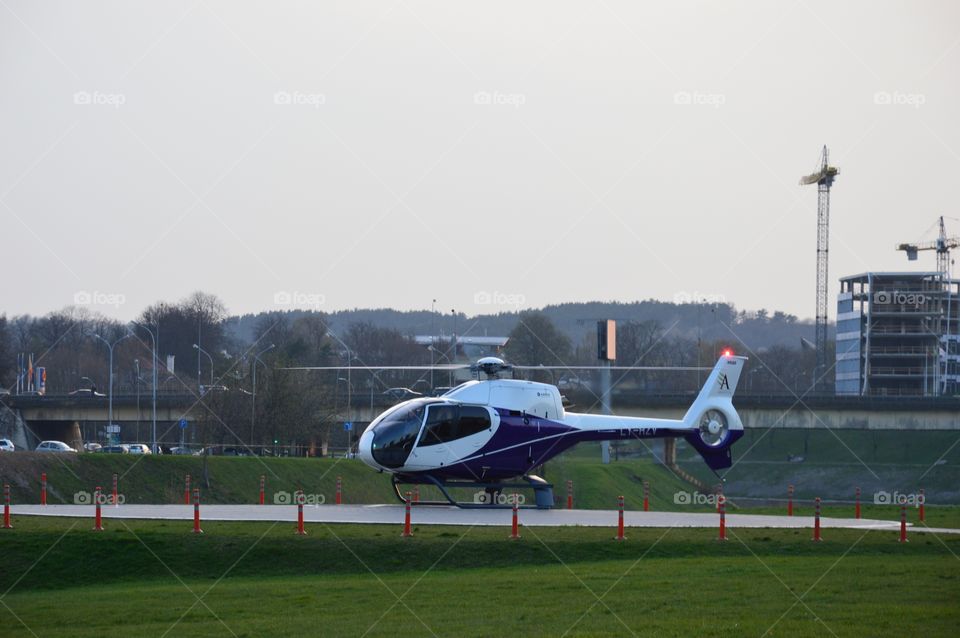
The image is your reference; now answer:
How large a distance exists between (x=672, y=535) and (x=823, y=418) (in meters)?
73.6

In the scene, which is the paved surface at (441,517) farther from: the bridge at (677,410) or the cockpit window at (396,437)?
the bridge at (677,410)

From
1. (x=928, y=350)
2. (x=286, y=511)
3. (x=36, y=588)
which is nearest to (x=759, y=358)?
(x=928, y=350)

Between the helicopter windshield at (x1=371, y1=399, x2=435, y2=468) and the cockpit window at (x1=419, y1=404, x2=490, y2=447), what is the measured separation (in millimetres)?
312

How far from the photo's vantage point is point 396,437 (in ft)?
119

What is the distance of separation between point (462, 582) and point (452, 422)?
14085mm

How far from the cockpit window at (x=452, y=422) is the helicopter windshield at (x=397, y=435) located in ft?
1.02

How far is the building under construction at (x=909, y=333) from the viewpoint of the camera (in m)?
136

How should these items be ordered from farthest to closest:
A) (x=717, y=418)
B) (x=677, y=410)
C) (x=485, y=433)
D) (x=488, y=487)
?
(x=677, y=410), (x=717, y=418), (x=488, y=487), (x=485, y=433)

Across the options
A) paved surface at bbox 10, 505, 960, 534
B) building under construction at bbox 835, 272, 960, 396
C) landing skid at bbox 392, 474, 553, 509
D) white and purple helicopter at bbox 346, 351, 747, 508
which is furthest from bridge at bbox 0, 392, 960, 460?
paved surface at bbox 10, 505, 960, 534

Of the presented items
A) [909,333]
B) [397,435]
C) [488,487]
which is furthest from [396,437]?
[909,333]

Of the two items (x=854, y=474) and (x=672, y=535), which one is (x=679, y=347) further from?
(x=672, y=535)

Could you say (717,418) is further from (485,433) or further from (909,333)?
(909,333)

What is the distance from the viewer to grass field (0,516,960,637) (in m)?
19.0

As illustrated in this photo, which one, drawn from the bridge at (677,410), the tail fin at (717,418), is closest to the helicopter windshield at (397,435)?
the tail fin at (717,418)
